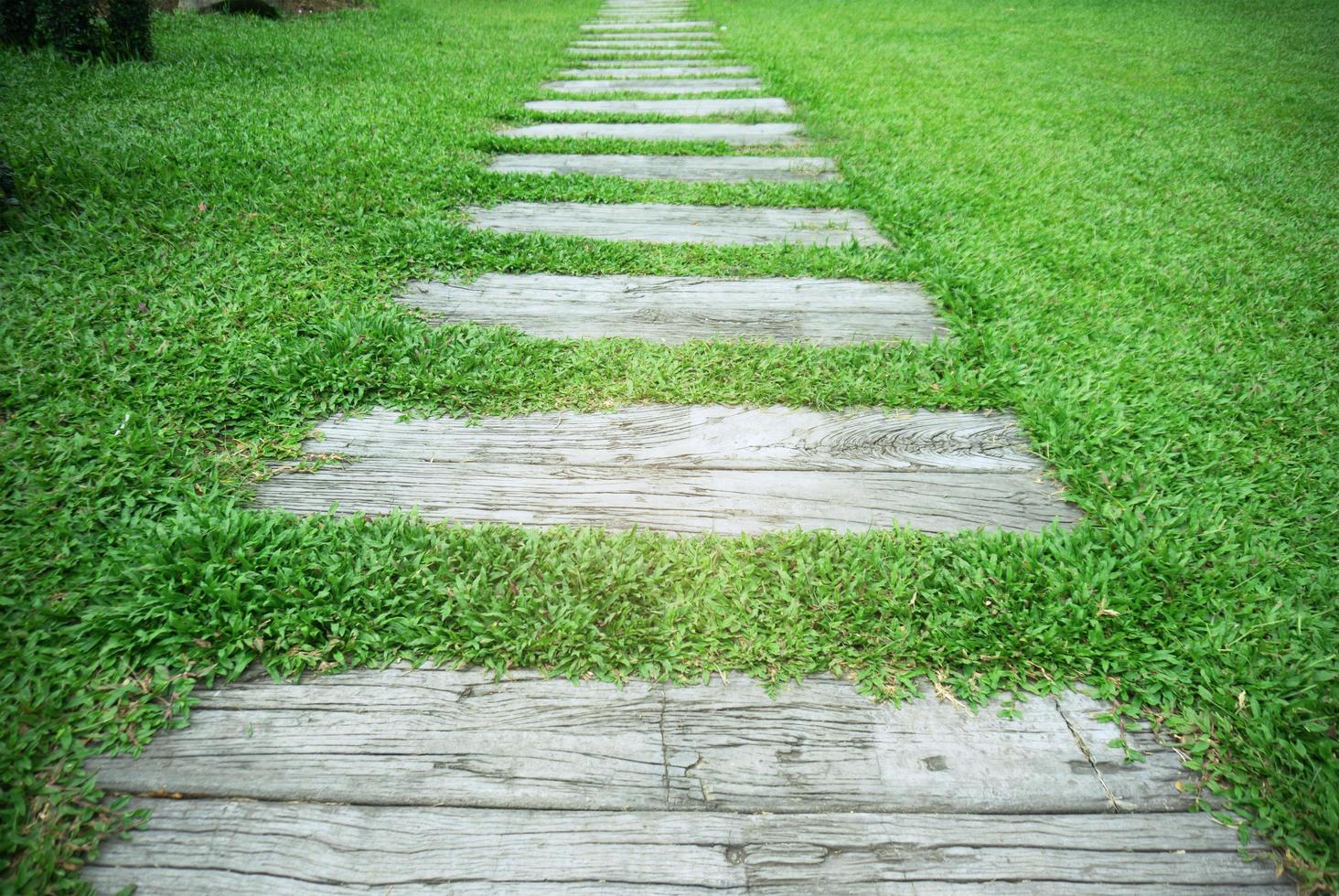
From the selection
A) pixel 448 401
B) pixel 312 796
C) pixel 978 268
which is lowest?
pixel 312 796

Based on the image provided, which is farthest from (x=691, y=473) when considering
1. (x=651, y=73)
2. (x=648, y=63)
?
(x=648, y=63)

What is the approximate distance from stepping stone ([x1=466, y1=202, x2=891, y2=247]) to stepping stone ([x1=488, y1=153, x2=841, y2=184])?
45cm

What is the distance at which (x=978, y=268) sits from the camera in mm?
2936

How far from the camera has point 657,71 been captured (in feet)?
20.9

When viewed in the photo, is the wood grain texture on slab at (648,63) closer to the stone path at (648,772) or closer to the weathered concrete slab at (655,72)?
the weathered concrete slab at (655,72)

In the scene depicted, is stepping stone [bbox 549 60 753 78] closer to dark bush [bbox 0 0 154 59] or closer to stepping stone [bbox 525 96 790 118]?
stepping stone [bbox 525 96 790 118]

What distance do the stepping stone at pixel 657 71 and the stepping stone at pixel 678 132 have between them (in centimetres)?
158

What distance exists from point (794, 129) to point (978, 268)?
238 cm

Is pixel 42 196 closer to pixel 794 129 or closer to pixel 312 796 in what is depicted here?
pixel 312 796

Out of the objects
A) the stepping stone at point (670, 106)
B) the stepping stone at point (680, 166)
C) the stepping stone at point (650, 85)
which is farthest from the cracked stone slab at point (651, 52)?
the stepping stone at point (680, 166)

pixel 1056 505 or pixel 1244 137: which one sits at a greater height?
pixel 1244 137

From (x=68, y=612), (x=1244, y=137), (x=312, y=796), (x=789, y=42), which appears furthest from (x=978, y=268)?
(x=789, y=42)

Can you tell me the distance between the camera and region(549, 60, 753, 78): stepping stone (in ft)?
20.2

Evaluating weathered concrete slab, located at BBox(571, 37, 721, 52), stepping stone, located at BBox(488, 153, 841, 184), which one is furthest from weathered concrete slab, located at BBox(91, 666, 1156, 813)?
weathered concrete slab, located at BBox(571, 37, 721, 52)
